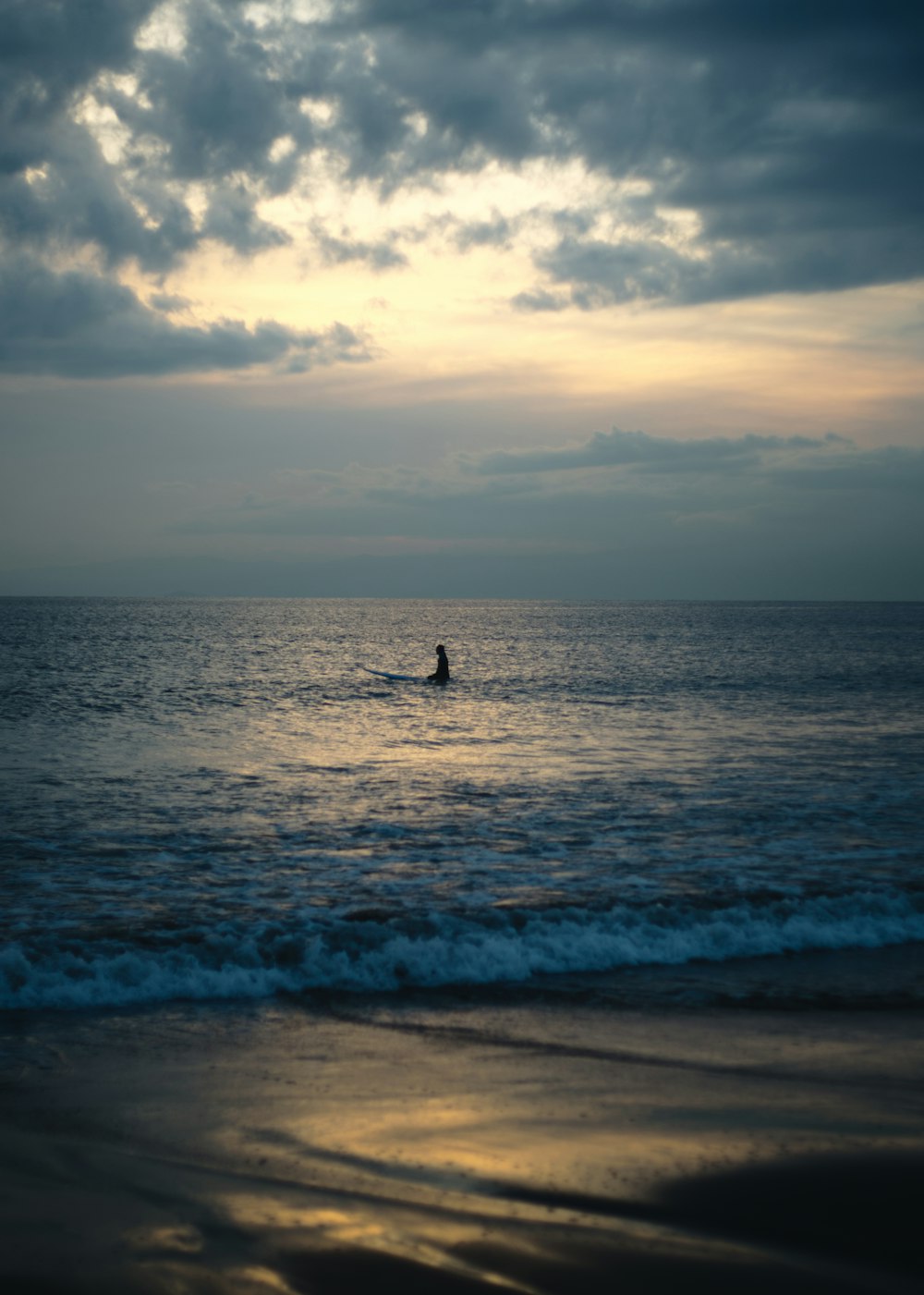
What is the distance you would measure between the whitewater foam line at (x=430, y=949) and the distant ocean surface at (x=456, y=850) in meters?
0.03

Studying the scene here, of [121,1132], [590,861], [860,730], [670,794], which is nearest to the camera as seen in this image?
[121,1132]

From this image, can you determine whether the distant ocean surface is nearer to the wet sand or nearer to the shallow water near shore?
the shallow water near shore

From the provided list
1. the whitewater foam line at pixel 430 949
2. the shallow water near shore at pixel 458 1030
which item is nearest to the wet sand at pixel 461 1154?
the shallow water near shore at pixel 458 1030

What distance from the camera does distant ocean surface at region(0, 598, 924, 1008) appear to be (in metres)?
10.2

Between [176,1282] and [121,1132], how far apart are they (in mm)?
1838

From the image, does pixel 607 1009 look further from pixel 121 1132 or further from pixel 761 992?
pixel 121 1132

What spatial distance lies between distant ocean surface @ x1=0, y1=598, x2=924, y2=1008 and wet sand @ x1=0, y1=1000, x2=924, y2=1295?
1.37m

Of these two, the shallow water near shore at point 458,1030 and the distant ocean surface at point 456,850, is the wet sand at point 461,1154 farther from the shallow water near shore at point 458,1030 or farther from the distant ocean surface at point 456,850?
the distant ocean surface at point 456,850

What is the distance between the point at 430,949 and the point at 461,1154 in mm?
4347

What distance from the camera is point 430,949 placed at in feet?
34.4

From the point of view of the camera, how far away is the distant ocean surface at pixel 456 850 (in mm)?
10203

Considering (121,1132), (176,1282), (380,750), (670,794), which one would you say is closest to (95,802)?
(380,750)

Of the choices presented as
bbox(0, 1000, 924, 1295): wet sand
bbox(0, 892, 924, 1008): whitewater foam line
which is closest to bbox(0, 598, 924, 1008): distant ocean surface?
bbox(0, 892, 924, 1008): whitewater foam line

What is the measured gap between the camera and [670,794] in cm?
2033
